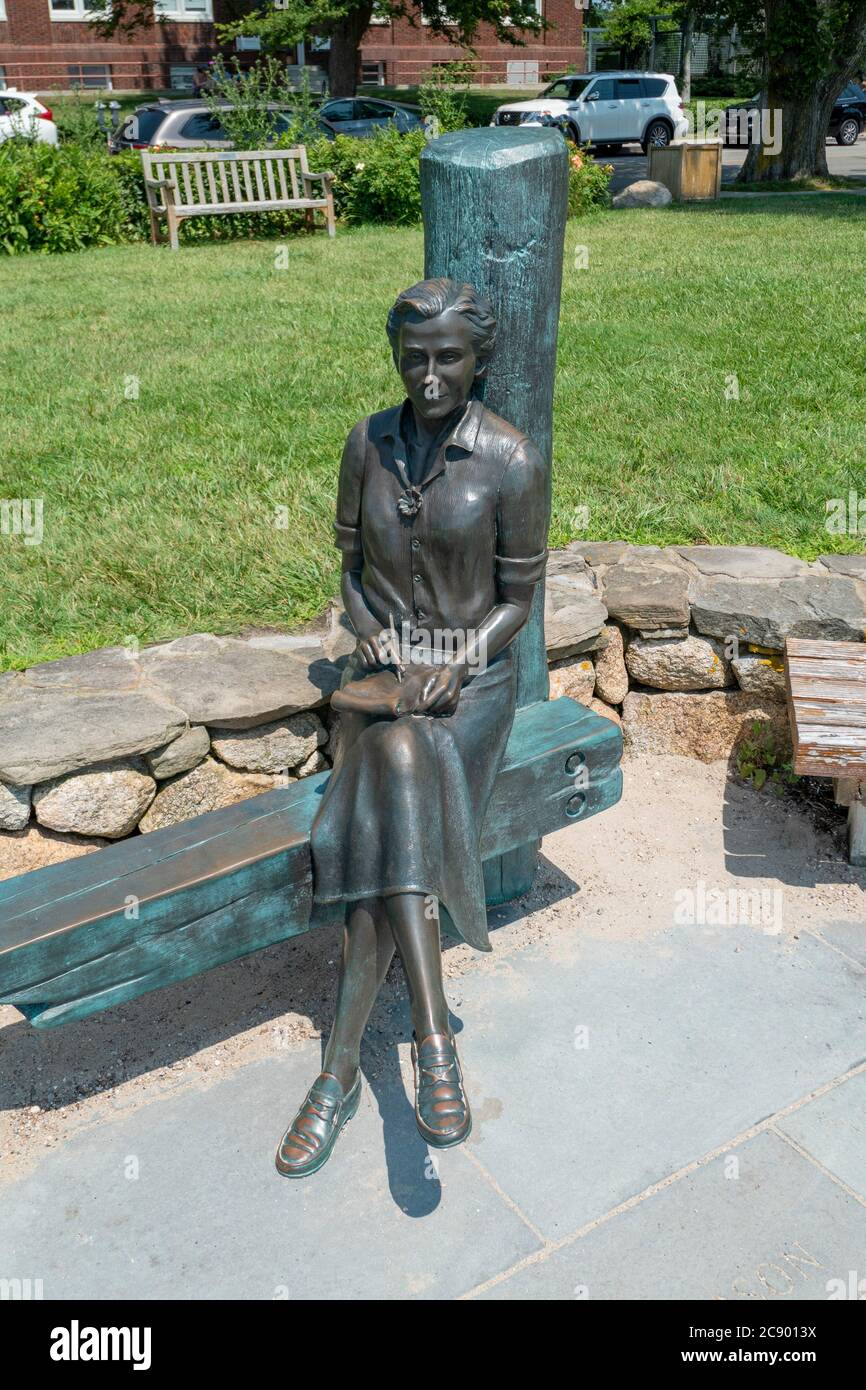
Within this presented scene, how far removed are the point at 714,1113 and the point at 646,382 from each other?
15.7 ft

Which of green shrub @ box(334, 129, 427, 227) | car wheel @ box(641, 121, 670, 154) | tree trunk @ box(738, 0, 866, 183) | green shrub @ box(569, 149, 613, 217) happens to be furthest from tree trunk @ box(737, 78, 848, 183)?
car wheel @ box(641, 121, 670, 154)

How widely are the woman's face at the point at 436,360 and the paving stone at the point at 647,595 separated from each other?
5.67 ft

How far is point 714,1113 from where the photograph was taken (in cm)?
290

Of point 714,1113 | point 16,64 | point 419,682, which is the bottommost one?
point 714,1113

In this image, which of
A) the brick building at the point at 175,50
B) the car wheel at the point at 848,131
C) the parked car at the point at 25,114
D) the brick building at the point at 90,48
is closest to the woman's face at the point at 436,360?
the parked car at the point at 25,114

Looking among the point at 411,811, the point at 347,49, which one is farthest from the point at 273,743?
the point at 347,49

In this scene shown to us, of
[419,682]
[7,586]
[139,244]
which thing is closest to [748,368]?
[7,586]

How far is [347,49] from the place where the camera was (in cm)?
2352

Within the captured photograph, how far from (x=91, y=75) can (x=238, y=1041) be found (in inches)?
1369

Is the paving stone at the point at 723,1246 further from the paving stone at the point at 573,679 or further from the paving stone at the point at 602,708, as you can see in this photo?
the paving stone at the point at 602,708

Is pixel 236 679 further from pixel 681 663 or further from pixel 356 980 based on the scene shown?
pixel 681 663

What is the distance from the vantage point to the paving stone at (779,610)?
4242 mm

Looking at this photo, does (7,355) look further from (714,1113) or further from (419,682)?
(714,1113)

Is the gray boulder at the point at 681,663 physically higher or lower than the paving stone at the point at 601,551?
lower
